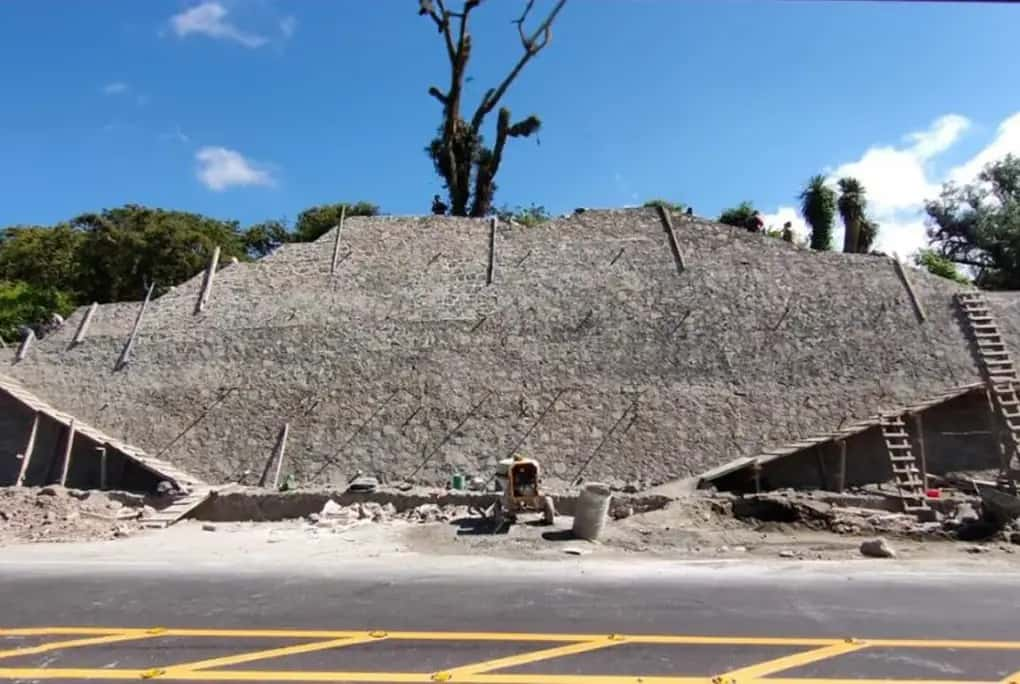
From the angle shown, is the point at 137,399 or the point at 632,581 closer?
the point at 632,581

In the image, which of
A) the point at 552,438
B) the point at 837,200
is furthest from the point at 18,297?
the point at 837,200

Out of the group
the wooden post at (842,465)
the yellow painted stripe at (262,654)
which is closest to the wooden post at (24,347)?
the yellow painted stripe at (262,654)

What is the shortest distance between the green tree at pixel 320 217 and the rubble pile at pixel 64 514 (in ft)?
77.6

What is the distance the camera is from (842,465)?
15.2 m

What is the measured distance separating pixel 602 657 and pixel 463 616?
5.85 feet

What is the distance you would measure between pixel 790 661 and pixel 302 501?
11.8 metres

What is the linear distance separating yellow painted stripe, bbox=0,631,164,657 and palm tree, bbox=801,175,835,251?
23.9m

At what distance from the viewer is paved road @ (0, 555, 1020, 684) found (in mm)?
5531

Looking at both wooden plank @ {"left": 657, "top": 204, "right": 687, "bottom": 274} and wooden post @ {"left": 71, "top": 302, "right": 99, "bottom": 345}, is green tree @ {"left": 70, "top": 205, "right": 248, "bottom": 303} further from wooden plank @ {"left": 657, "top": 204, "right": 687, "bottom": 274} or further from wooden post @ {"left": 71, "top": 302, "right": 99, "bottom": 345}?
wooden plank @ {"left": 657, "top": 204, "right": 687, "bottom": 274}

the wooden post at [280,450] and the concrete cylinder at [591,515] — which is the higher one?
the wooden post at [280,450]

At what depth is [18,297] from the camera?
30406 mm

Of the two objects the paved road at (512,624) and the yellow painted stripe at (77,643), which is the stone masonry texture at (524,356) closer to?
the paved road at (512,624)

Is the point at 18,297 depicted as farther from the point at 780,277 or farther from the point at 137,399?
the point at 780,277

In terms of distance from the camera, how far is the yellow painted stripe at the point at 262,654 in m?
5.62
